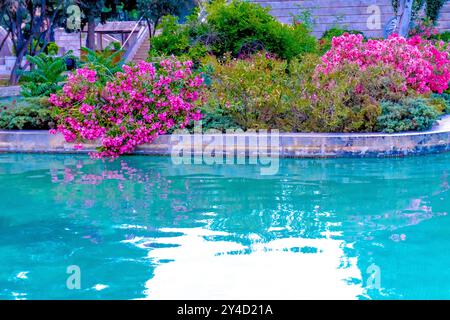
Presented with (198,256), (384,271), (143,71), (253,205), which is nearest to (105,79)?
(143,71)

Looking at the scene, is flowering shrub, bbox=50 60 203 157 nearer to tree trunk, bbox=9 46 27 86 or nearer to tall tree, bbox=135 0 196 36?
tree trunk, bbox=9 46 27 86

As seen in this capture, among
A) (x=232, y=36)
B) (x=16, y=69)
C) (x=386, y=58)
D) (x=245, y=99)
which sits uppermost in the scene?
(x=232, y=36)

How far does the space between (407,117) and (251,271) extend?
7.31 m

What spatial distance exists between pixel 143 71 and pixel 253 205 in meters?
5.20

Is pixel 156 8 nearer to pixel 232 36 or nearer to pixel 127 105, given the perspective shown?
pixel 232 36

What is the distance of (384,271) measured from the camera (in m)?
6.82

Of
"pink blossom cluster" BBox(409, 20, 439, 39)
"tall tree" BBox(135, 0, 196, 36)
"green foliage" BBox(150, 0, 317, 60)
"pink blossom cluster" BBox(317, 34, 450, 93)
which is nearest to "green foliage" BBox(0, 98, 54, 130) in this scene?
"pink blossom cluster" BBox(317, 34, 450, 93)

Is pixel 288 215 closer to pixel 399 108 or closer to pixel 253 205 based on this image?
pixel 253 205

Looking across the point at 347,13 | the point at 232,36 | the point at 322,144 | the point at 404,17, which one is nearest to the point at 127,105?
the point at 322,144

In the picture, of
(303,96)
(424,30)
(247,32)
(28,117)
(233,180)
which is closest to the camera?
(233,180)

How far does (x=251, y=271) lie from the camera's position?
684 cm

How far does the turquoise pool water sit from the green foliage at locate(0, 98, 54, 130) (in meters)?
1.75

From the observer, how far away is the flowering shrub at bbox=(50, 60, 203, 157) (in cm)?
1325

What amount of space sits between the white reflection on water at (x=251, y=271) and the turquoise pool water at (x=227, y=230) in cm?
2
